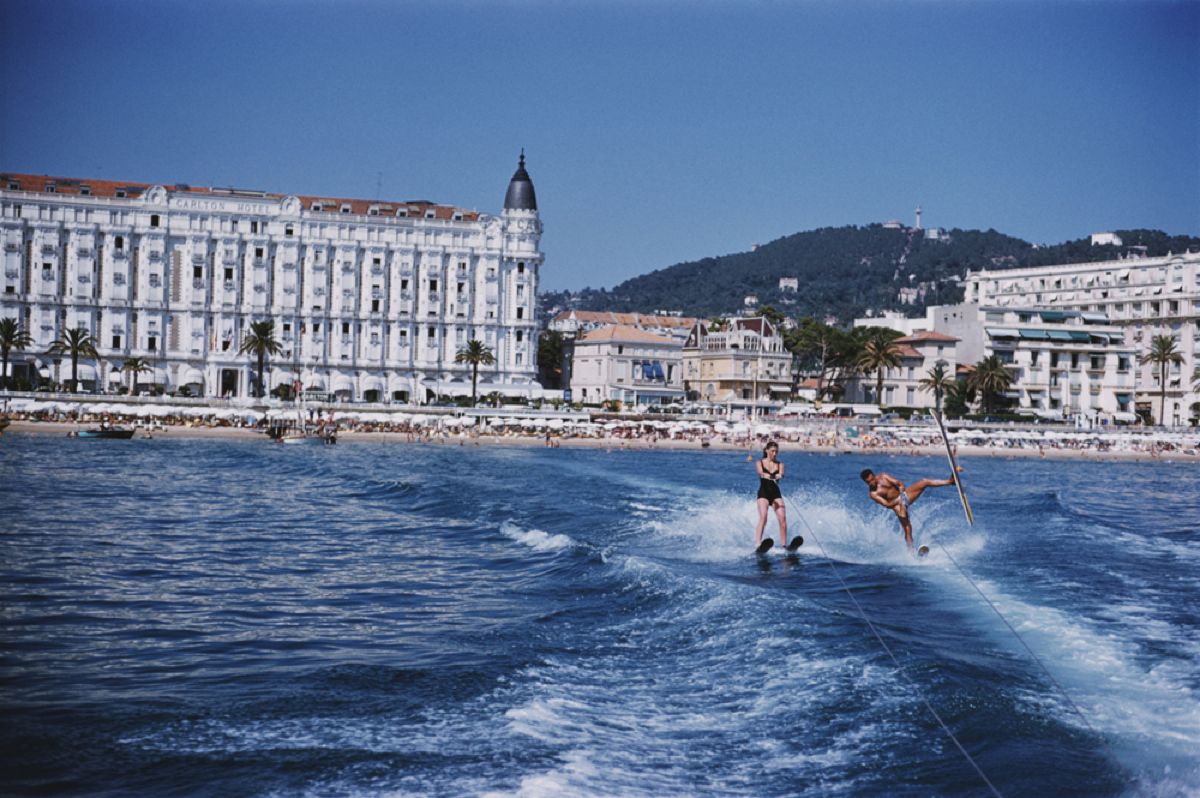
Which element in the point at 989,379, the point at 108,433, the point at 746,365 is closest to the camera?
the point at 108,433

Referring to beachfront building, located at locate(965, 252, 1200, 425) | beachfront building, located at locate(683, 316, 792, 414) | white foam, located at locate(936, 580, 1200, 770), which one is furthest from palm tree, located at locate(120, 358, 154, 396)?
white foam, located at locate(936, 580, 1200, 770)

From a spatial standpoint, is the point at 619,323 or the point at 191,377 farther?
the point at 619,323

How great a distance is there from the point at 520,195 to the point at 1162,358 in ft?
205

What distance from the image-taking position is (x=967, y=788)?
876 centimetres

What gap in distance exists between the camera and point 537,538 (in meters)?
23.4

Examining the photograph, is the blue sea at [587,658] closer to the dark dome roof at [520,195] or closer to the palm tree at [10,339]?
the palm tree at [10,339]

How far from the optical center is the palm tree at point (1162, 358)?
113 meters

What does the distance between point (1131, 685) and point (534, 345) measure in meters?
102

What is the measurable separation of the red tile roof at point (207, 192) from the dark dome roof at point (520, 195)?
3426 millimetres

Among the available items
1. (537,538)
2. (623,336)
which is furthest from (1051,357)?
(537,538)

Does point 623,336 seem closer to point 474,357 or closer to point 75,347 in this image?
point 474,357

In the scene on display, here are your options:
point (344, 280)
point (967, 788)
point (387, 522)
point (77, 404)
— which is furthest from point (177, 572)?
point (344, 280)

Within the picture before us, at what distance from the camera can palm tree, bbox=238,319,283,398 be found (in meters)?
97.2

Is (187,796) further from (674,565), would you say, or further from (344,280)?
(344,280)
